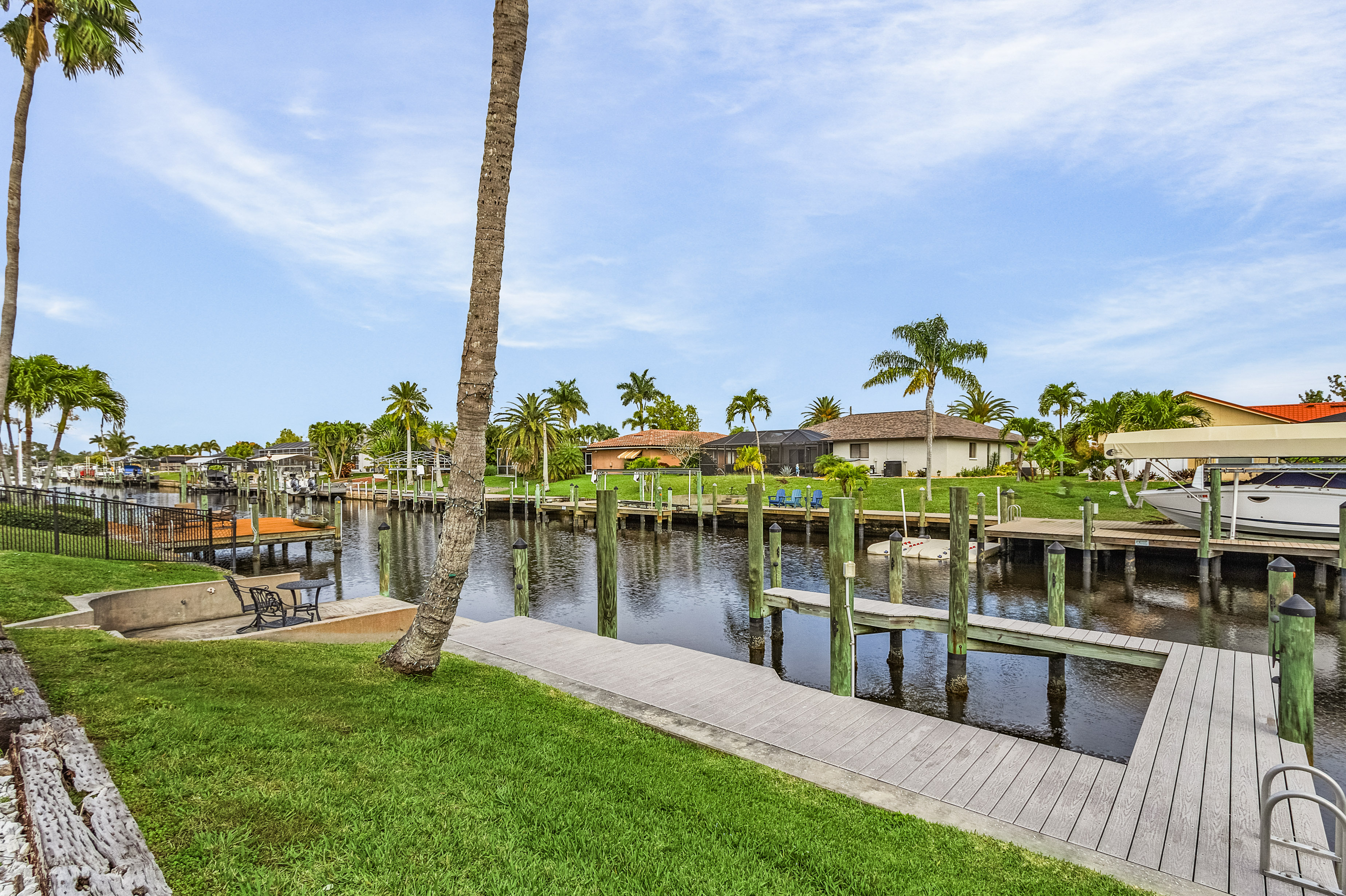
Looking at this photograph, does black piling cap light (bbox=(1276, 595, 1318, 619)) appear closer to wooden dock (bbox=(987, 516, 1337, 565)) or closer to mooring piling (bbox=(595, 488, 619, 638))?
mooring piling (bbox=(595, 488, 619, 638))

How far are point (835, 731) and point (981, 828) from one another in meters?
2.07

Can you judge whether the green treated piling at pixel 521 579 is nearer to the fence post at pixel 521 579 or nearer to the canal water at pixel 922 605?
the fence post at pixel 521 579

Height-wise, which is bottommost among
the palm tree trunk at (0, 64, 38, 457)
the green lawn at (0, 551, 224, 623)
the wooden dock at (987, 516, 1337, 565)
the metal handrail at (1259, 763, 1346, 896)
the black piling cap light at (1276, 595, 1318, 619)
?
the wooden dock at (987, 516, 1337, 565)

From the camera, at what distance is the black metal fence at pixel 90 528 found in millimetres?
15570

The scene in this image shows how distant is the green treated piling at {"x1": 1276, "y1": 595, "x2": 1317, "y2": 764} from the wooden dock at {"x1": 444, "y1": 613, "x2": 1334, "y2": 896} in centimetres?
19

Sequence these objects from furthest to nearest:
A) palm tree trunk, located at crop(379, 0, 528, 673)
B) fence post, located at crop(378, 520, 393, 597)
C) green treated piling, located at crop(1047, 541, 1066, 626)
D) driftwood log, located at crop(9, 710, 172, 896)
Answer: fence post, located at crop(378, 520, 393, 597) < green treated piling, located at crop(1047, 541, 1066, 626) < palm tree trunk, located at crop(379, 0, 528, 673) < driftwood log, located at crop(9, 710, 172, 896)

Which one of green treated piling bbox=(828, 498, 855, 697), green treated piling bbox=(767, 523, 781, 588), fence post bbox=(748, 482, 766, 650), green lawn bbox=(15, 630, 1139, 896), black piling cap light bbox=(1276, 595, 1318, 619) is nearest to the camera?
green lawn bbox=(15, 630, 1139, 896)

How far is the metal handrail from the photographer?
4.03m

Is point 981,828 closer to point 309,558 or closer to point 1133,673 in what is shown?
point 1133,673

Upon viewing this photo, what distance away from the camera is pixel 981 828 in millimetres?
4984

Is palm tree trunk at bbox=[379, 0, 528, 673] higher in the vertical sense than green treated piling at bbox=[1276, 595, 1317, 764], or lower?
higher

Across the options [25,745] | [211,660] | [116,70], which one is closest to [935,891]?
[25,745]

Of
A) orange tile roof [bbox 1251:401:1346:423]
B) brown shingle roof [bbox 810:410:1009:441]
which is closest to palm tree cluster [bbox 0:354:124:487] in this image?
brown shingle roof [bbox 810:410:1009:441]

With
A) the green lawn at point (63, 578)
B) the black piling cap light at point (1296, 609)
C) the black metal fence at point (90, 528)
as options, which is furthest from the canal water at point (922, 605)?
the green lawn at point (63, 578)
